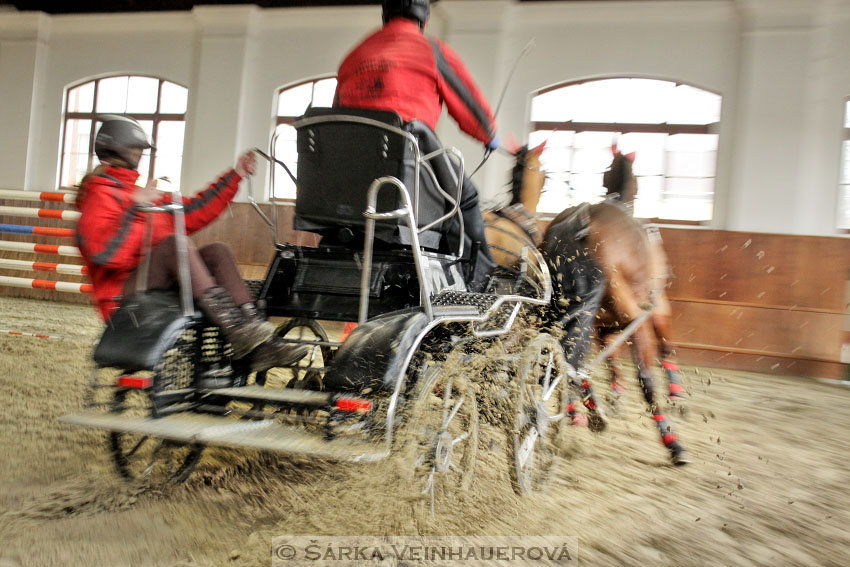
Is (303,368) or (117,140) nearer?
(117,140)

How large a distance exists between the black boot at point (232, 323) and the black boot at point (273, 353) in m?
0.04

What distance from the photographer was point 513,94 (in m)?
9.05

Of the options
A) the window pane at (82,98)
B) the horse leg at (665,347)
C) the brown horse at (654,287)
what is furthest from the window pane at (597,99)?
the window pane at (82,98)

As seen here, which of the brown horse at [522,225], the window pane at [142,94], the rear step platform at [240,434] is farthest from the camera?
the window pane at [142,94]

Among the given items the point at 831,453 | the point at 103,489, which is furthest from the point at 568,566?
the point at 831,453

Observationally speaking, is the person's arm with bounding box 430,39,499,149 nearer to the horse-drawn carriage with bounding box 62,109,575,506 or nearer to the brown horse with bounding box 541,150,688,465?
the horse-drawn carriage with bounding box 62,109,575,506

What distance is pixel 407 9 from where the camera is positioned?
97.1 inches

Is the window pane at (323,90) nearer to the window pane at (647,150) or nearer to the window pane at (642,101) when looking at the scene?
the window pane at (642,101)

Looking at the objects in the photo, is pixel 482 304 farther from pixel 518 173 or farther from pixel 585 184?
pixel 585 184

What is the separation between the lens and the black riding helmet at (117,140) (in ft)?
A: 7.67

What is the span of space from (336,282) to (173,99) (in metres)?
9.51

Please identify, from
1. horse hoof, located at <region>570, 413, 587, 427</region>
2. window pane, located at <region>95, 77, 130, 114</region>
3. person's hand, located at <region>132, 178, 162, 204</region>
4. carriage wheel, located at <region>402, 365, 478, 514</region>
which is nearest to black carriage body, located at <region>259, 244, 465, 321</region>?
carriage wheel, located at <region>402, 365, 478, 514</region>

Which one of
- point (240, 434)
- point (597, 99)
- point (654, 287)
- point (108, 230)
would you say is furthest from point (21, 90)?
point (240, 434)

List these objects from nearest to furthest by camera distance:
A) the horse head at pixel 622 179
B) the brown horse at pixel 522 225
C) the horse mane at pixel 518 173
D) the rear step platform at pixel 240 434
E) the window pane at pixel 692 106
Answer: the rear step platform at pixel 240 434 < the brown horse at pixel 522 225 < the horse head at pixel 622 179 < the horse mane at pixel 518 173 < the window pane at pixel 692 106
